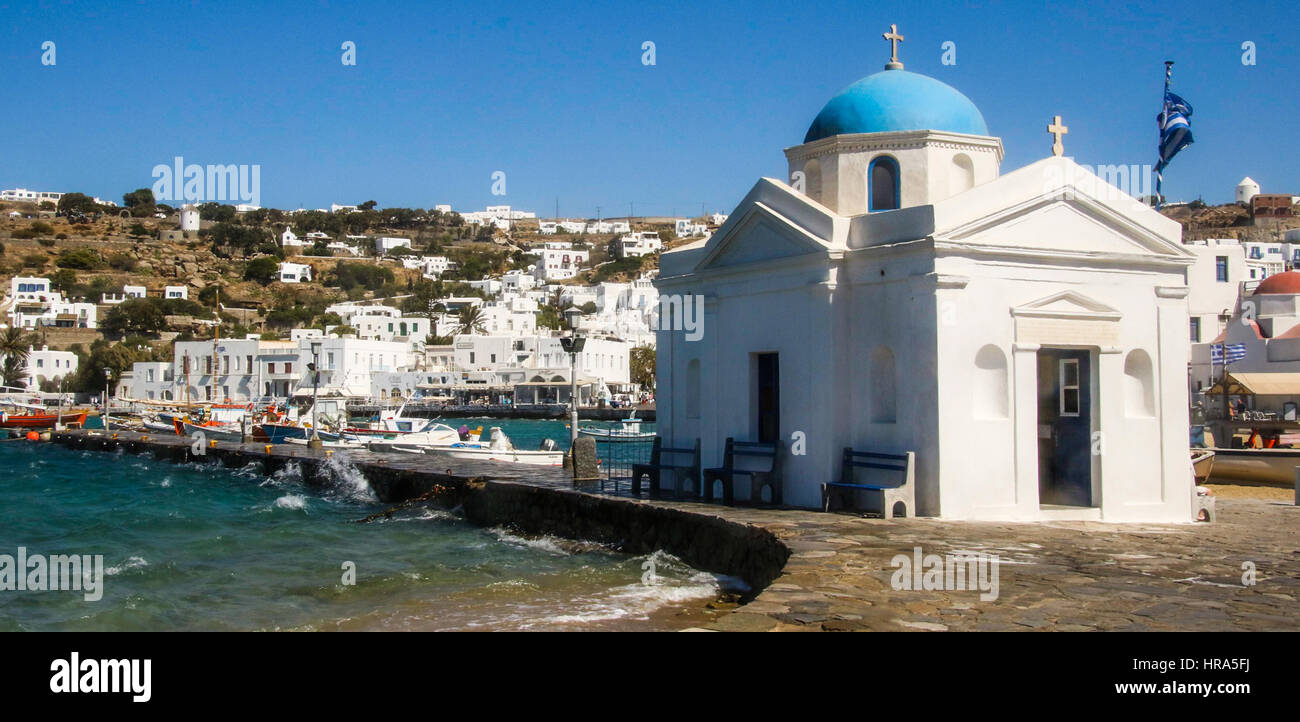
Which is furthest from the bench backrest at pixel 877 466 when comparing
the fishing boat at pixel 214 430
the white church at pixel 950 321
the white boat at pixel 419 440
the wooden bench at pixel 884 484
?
the fishing boat at pixel 214 430

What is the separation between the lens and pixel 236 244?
161000mm

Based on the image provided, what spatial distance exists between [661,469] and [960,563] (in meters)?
7.85

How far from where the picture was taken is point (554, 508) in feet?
56.7

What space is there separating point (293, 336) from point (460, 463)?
83691 millimetres

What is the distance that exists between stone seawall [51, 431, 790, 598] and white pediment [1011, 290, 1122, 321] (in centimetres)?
453

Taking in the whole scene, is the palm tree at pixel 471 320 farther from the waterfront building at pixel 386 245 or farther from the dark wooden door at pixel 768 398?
the dark wooden door at pixel 768 398

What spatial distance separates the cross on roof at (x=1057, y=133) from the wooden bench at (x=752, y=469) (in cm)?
559

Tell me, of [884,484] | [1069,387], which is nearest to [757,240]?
[884,484]

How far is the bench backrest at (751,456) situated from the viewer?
14.2 meters

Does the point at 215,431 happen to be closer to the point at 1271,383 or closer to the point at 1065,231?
the point at 1271,383

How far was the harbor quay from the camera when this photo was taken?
7.17m

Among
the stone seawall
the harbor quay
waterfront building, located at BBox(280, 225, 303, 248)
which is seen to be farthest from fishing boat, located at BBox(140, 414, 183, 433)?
waterfront building, located at BBox(280, 225, 303, 248)
